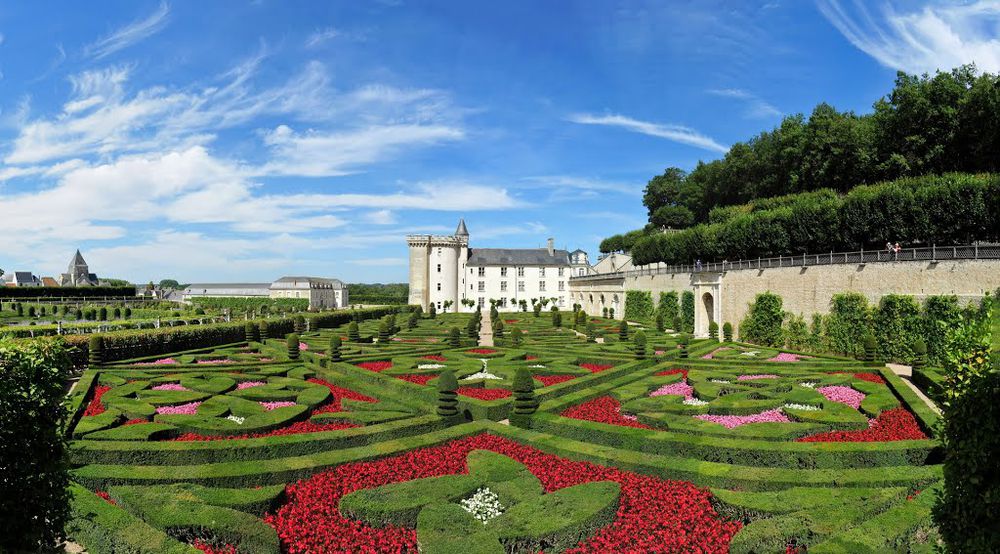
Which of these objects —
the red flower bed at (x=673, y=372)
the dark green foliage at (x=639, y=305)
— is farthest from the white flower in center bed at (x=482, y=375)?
the dark green foliage at (x=639, y=305)

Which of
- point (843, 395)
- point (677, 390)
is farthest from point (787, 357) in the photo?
point (677, 390)

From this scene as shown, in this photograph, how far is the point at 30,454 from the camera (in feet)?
19.7

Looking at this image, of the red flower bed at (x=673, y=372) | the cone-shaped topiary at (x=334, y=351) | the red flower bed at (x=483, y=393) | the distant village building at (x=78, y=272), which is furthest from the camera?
the distant village building at (x=78, y=272)

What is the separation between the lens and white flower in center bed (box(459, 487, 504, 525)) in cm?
872

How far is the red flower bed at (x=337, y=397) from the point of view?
15.4 meters

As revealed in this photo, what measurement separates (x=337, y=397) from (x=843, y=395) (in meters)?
16.2

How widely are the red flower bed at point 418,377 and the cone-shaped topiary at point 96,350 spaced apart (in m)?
12.9

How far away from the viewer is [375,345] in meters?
29.0

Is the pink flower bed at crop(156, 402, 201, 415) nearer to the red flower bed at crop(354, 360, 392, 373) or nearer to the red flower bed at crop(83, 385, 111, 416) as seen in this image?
the red flower bed at crop(83, 385, 111, 416)

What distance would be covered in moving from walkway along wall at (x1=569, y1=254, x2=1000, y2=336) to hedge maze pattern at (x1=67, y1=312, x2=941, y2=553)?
10.1 m

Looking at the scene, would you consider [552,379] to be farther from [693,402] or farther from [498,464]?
[498,464]

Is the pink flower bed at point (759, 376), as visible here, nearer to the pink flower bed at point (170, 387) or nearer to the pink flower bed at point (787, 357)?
the pink flower bed at point (787, 357)

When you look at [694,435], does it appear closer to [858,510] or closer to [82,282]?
[858,510]

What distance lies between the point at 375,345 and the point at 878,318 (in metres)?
25.7
